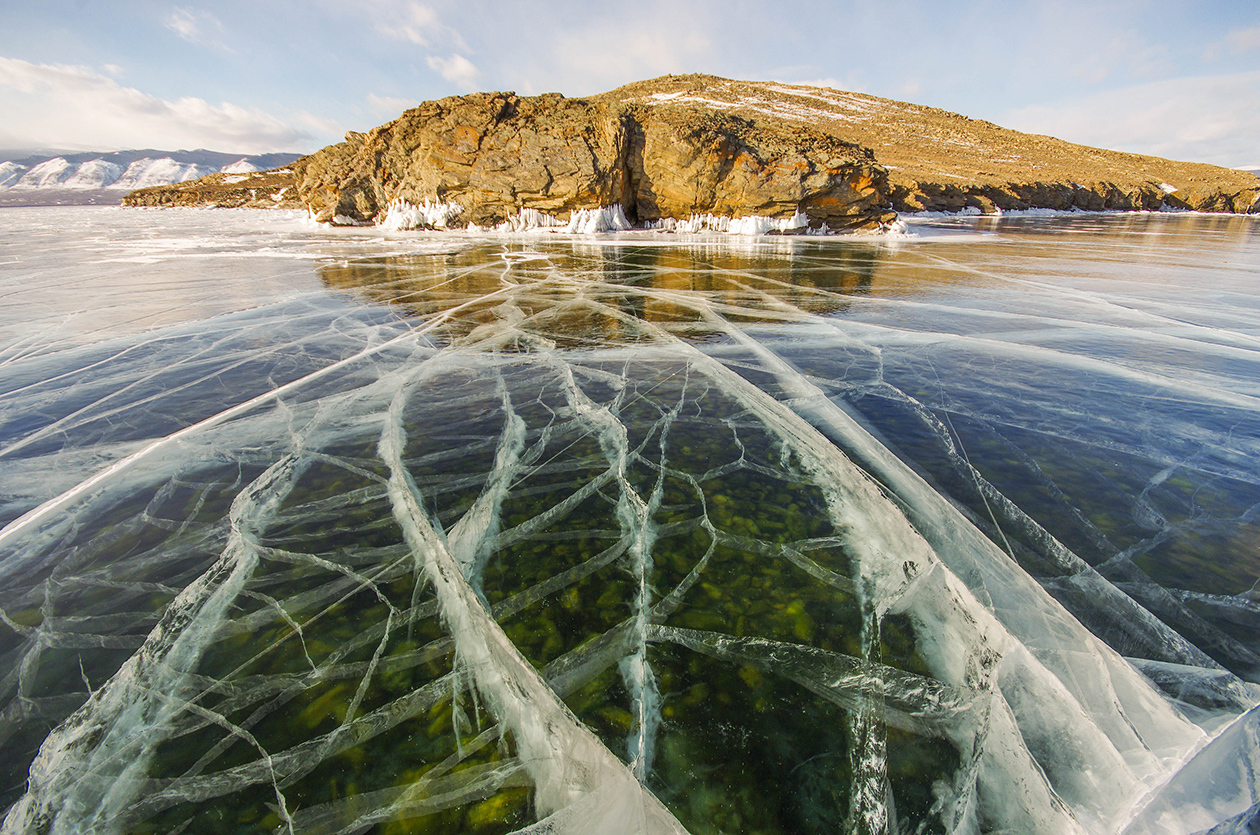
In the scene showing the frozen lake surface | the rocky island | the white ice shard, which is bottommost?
the frozen lake surface

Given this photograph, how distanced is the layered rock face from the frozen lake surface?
62.6 feet

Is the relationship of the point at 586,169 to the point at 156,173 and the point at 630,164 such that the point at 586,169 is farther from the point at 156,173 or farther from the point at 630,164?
the point at 156,173

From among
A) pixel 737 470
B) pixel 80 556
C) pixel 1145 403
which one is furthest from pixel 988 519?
pixel 80 556

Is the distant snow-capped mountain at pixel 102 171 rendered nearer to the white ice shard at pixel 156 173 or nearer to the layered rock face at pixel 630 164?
the white ice shard at pixel 156 173

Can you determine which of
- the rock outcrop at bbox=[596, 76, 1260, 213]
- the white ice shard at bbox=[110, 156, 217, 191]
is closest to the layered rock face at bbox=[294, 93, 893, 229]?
the rock outcrop at bbox=[596, 76, 1260, 213]

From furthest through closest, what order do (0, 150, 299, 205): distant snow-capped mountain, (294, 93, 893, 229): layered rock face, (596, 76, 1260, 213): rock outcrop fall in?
(0, 150, 299, 205): distant snow-capped mountain, (596, 76, 1260, 213): rock outcrop, (294, 93, 893, 229): layered rock face

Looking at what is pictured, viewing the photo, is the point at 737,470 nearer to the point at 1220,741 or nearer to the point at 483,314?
the point at 1220,741

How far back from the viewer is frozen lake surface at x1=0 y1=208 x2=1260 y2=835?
1522 millimetres

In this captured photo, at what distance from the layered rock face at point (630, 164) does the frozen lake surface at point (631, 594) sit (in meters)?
19.1

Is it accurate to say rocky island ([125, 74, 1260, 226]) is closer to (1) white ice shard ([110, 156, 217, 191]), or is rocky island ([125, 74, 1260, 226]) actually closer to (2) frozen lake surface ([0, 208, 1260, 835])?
(2) frozen lake surface ([0, 208, 1260, 835])

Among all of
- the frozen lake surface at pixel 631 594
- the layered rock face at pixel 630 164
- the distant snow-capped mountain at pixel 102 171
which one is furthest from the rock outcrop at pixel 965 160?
the distant snow-capped mountain at pixel 102 171

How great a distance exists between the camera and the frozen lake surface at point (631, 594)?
152 centimetres

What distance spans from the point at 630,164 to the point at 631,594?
2475 centimetres

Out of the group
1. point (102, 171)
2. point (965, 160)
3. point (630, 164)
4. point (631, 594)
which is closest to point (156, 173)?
point (102, 171)
